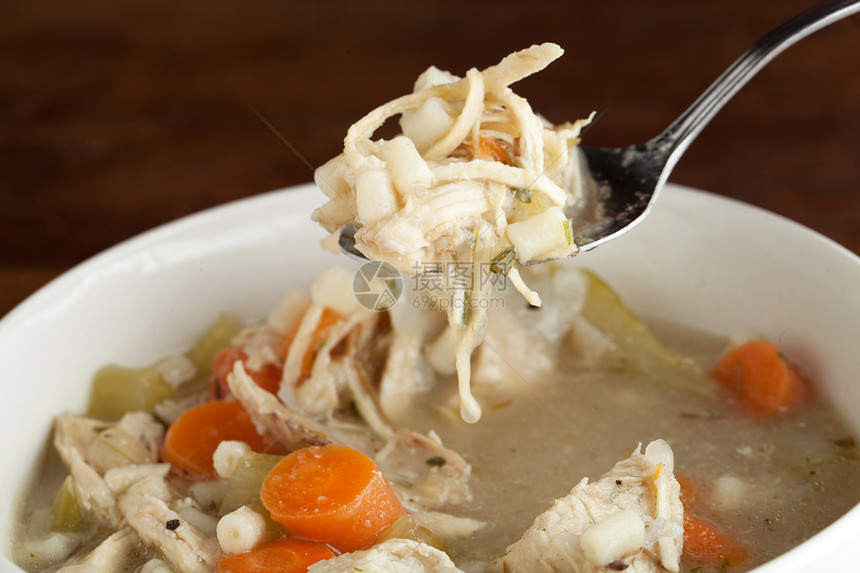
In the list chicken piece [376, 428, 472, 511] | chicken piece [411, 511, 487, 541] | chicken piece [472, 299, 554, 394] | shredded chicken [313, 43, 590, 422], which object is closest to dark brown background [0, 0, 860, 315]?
chicken piece [472, 299, 554, 394]

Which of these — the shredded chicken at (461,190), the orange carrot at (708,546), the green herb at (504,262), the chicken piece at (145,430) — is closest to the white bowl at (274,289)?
the chicken piece at (145,430)

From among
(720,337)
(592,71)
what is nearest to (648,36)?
(592,71)

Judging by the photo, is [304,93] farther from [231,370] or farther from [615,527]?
[615,527]

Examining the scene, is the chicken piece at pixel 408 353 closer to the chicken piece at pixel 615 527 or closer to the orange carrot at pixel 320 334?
the orange carrot at pixel 320 334

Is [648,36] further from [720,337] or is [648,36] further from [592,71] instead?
[720,337]

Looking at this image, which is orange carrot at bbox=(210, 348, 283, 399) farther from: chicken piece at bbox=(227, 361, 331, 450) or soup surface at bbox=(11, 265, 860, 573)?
chicken piece at bbox=(227, 361, 331, 450)

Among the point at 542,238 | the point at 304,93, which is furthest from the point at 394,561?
the point at 304,93
